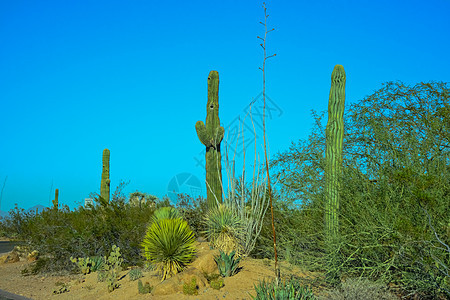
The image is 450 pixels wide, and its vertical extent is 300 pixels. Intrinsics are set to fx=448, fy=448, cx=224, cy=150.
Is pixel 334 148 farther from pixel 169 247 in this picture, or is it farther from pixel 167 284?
pixel 167 284

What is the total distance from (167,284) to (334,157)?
4288 mm

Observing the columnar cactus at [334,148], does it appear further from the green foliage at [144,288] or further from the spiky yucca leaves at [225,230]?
the green foliage at [144,288]

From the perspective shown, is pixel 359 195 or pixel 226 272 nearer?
pixel 359 195

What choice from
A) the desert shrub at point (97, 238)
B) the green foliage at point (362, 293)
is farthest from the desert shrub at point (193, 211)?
the green foliage at point (362, 293)

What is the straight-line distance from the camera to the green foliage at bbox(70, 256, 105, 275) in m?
12.5

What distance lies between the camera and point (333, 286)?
866cm

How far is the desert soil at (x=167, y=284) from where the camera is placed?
346 inches

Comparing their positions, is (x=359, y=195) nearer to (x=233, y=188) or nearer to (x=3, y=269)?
(x=233, y=188)

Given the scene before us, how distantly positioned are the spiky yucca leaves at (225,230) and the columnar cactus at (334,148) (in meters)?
3.28

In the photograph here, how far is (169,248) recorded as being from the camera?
31.1 feet

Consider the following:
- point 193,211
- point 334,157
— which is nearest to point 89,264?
point 193,211

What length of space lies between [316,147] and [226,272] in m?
6.10

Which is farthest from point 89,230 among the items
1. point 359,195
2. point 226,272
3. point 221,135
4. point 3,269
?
point 359,195

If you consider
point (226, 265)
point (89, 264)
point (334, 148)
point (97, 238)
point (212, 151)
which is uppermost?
point (212, 151)
